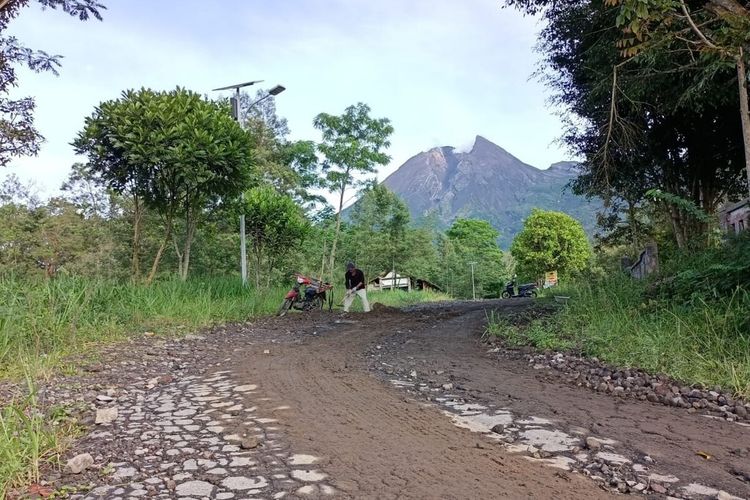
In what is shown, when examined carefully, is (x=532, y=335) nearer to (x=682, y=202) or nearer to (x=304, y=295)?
(x=682, y=202)

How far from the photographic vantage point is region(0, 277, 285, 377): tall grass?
5.57 metres

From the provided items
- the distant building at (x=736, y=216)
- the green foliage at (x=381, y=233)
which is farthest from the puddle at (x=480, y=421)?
the green foliage at (x=381, y=233)

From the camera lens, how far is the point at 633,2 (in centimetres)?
485

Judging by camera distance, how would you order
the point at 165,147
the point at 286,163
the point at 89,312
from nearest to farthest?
the point at 89,312
the point at 165,147
the point at 286,163

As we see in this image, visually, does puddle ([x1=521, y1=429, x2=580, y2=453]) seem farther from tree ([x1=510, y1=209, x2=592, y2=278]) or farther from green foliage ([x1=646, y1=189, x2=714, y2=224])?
tree ([x1=510, y1=209, x2=592, y2=278])

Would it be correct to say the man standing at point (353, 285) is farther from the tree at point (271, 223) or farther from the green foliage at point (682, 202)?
the green foliage at point (682, 202)

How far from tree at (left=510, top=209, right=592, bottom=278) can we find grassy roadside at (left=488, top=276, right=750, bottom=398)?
150 feet

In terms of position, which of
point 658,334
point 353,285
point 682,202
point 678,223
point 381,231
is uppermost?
point 381,231

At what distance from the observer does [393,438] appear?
3131mm

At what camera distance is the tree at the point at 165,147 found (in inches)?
382

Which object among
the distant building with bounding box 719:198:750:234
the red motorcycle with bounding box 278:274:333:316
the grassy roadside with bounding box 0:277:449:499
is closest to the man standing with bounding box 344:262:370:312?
the red motorcycle with bounding box 278:274:333:316

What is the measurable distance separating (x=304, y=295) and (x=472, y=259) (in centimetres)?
4495

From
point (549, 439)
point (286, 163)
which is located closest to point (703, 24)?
point (549, 439)

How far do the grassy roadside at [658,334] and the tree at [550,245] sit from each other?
4563 cm
